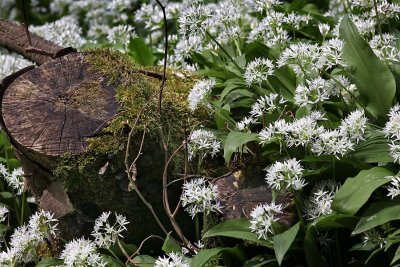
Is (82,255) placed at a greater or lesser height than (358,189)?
lesser

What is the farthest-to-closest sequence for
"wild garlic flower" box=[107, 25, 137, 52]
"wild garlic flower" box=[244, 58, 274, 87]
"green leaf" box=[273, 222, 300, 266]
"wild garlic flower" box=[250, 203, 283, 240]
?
"wild garlic flower" box=[107, 25, 137, 52] < "wild garlic flower" box=[244, 58, 274, 87] < "wild garlic flower" box=[250, 203, 283, 240] < "green leaf" box=[273, 222, 300, 266]

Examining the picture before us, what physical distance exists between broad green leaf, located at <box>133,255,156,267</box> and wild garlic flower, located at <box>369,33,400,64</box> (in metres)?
1.43

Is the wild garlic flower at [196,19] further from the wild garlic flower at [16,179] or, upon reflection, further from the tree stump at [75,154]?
the wild garlic flower at [16,179]

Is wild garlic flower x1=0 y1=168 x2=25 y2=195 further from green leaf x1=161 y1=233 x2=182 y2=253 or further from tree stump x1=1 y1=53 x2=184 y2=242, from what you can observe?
green leaf x1=161 y1=233 x2=182 y2=253

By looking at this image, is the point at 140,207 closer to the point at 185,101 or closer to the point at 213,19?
the point at 185,101

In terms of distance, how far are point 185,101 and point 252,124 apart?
41cm

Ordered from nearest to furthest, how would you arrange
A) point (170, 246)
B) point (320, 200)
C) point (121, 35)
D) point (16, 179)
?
point (320, 200), point (170, 246), point (16, 179), point (121, 35)

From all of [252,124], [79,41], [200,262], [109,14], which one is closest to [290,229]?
[200,262]

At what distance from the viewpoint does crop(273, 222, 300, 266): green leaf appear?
114 inches

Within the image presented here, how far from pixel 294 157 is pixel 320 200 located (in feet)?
1.01

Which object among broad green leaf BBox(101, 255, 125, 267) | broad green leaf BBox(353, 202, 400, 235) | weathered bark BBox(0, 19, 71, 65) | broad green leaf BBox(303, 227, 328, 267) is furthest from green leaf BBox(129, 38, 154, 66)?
broad green leaf BBox(353, 202, 400, 235)

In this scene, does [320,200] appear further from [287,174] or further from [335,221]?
[287,174]

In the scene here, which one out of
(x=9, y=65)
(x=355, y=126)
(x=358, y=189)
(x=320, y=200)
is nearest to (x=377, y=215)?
(x=358, y=189)

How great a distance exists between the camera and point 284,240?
2.96 meters
